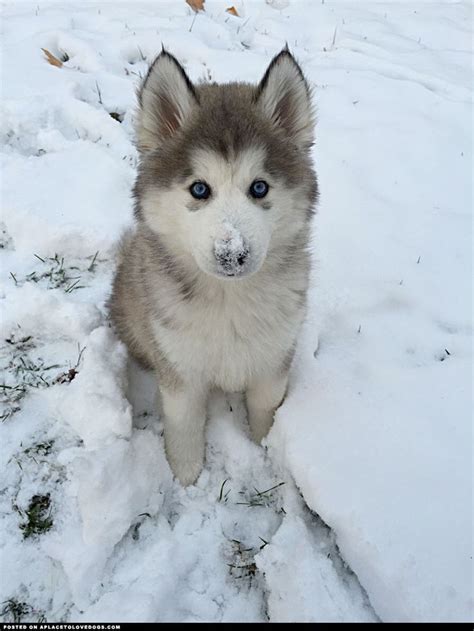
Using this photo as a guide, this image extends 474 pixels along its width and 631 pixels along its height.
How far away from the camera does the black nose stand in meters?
1.66

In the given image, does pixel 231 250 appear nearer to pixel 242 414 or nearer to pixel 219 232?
pixel 219 232

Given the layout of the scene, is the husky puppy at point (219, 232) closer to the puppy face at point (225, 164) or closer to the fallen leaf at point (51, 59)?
the puppy face at point (225, 164)

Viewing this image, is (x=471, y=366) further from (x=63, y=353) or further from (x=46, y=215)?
(x=46, y=215)

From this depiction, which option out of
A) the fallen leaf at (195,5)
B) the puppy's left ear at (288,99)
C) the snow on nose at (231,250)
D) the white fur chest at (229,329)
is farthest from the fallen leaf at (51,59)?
the snow on nose at (231,250)

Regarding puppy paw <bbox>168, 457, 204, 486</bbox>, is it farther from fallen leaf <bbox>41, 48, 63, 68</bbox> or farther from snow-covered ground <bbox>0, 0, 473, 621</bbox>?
fallen leaf <bbox>41, 48, 63, 68</bbox>

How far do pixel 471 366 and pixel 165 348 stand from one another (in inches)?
64.8

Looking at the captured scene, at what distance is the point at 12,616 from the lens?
194 centimetres

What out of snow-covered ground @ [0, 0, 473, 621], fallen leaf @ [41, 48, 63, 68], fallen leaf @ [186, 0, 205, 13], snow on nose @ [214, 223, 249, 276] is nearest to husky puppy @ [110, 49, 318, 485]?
snow on nose @ [214, 223, 249, 276]

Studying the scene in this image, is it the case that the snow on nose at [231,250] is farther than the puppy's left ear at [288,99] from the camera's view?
No

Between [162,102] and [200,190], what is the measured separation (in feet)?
1.40

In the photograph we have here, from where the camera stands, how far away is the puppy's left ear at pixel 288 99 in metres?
1.94

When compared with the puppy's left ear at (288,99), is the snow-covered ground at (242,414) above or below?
below

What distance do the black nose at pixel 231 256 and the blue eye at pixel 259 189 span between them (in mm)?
267

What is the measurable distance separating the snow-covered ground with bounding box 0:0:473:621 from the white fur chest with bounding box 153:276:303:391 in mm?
480
